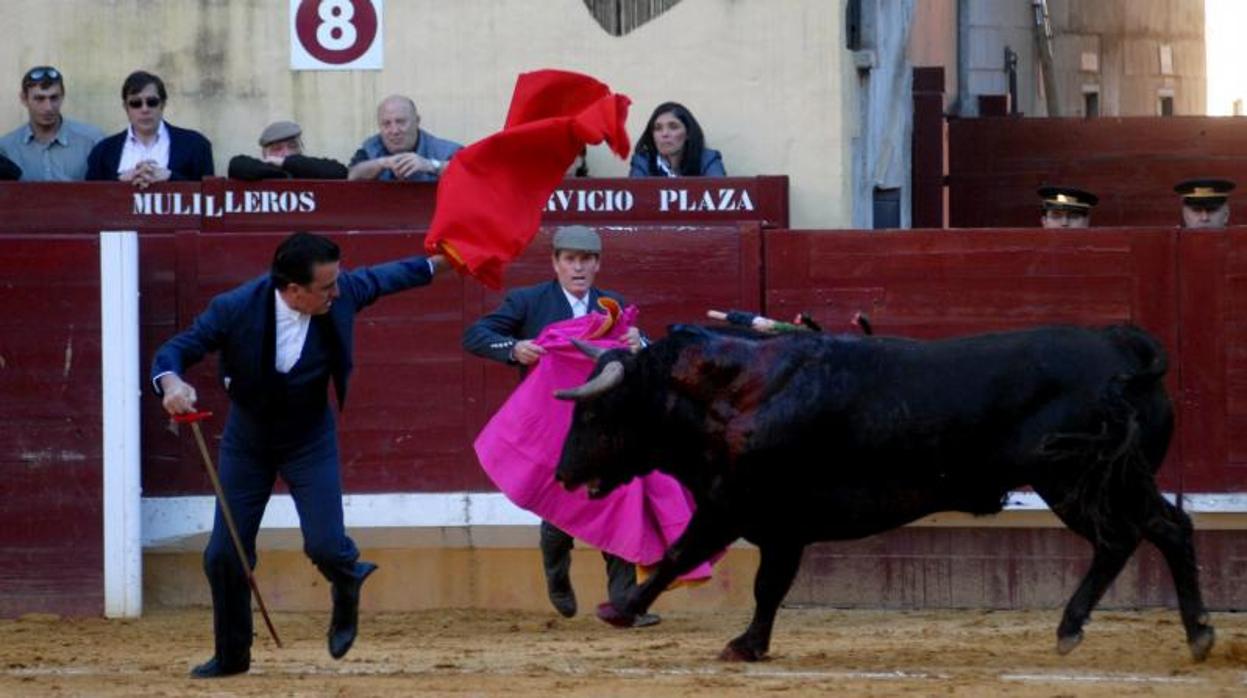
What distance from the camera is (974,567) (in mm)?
11438

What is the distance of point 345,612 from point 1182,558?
8.65 feet

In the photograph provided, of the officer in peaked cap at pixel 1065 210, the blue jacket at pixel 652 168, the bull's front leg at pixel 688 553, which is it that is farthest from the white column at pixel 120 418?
the officer in peaked cap at pixel 1065 210

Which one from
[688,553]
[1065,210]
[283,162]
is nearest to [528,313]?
[688,553]

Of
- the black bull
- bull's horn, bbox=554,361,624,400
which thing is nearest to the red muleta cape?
bull's horn, bbox=554,361,624,400

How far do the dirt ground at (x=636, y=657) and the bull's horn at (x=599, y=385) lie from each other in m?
0.88

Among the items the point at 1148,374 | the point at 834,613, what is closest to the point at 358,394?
the point at 834,613

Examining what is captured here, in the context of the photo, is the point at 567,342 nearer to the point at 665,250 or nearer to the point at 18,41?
the point at 665,250

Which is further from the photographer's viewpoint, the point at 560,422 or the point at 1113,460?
the point at 560,422

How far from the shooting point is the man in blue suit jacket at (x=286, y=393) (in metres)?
8.35

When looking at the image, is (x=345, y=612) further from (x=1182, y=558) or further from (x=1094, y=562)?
(x=1182, y=558)

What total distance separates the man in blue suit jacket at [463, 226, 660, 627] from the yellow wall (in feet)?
7.65

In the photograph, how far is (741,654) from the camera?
9047mm

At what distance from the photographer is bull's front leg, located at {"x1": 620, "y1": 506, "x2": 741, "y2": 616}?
891cm

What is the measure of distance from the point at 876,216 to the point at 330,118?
2.66 metres
